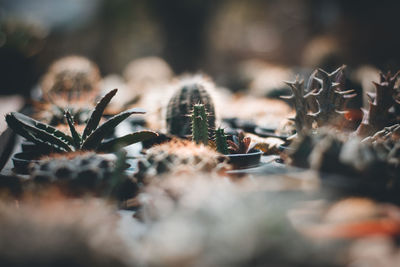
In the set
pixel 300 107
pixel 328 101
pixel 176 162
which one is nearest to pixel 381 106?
pixel 328 101

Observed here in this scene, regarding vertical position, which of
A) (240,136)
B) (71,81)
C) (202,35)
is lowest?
(240,136)

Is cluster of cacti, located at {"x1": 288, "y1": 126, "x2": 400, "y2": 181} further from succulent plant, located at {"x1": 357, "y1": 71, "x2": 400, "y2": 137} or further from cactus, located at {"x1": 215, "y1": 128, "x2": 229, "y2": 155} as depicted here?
cactus, located at {"x1": 215, "y1": 128, "x2": 229, "y2": 155}

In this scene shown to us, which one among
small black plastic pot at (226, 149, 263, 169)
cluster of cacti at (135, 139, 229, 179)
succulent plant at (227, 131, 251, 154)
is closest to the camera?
cluster of cacti at (135, 139, 229, 179)

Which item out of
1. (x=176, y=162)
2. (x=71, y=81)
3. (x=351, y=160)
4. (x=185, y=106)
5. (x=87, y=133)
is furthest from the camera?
(x=71, y=81)

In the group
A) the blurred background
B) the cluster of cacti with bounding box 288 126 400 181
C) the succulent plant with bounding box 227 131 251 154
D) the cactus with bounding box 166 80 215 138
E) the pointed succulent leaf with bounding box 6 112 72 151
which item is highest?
the blurred background

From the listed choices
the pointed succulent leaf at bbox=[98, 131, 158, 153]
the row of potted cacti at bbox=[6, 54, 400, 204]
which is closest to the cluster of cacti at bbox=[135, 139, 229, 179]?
the row of potted cacti at bbox=[6, 54, 400, 204]

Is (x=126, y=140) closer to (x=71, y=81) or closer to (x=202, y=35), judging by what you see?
(x=71, y=81)

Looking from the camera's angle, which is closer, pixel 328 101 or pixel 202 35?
pixel 328 101

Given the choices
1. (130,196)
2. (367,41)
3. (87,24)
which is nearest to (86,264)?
(130,196)

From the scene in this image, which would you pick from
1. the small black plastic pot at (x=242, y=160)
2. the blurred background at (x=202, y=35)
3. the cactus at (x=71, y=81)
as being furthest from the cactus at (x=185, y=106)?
the cactus at (x=71, y=81)
